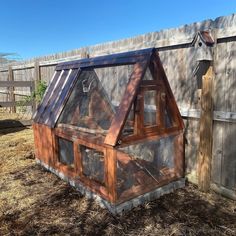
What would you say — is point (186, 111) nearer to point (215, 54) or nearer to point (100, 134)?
point (215, 54)

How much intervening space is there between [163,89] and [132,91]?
24.7 inches

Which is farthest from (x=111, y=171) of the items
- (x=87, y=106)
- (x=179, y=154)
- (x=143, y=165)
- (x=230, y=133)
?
(x=230, y=133)

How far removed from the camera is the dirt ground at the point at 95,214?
10.3 ft

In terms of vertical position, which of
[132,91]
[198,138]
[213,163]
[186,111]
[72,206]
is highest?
[132,91]

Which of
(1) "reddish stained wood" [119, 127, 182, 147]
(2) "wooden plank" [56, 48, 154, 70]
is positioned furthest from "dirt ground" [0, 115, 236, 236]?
(2) "wooden plank" [56, 48, 154, 70]

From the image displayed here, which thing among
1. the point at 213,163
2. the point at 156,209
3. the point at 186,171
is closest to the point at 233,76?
the point at 213,163

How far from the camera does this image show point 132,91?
329 cm

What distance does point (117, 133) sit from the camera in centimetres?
319

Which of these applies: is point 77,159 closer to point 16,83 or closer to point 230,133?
point 230,133

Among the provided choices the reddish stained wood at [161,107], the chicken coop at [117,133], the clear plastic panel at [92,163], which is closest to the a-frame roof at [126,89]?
the chicken coop at [117,133]

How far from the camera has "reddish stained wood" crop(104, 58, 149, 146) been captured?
320 centimetres

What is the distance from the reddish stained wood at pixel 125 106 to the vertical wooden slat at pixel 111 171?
14 centimetres

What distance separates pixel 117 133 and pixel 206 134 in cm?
146

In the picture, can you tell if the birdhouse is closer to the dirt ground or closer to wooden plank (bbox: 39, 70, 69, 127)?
the dirt ground
